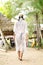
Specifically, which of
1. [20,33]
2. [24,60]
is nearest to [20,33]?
[20,33]

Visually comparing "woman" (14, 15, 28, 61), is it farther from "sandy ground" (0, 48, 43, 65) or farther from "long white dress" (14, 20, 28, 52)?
"sandy ground" (0, 48, 43, 65)

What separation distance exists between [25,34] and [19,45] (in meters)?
0.47

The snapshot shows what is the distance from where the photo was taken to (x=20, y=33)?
8.32 meters

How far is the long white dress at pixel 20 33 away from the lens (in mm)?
8251

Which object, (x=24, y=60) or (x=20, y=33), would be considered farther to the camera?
(x=24, y=60)

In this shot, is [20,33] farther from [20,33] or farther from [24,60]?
[24,60]

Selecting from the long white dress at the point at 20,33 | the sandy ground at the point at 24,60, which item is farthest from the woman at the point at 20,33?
the sandy ground at the point at 24,60

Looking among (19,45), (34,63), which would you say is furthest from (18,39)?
(34,63)

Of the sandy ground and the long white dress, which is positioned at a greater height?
the long white dress

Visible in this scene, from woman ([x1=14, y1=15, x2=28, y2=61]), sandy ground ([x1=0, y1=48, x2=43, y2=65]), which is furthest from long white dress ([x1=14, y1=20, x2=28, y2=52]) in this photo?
sandy ground ([x1=0, y1=48, x2=43, y2=65])

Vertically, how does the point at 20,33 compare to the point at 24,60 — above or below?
above

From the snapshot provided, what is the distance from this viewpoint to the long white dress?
27.1 feet

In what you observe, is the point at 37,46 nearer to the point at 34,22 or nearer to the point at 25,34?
the point at 34,22

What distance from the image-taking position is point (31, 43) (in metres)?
15.1
